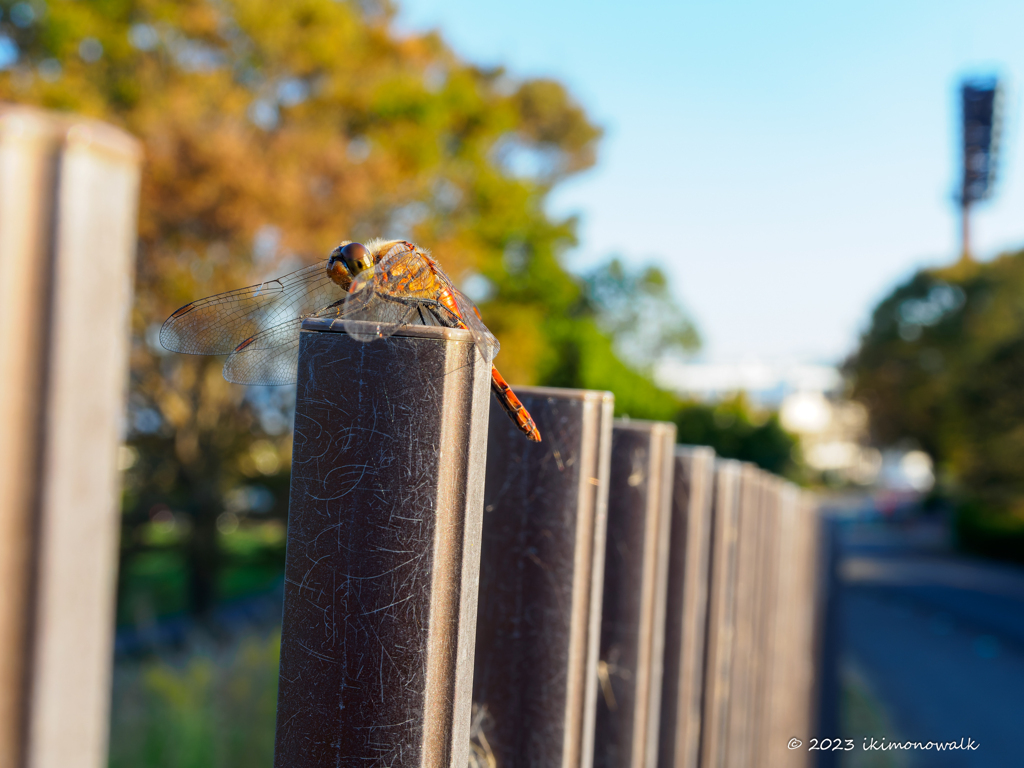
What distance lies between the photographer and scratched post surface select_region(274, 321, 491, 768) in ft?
2.70

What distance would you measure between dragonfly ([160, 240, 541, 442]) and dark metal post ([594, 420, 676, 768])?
384mm

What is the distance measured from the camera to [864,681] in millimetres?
10266

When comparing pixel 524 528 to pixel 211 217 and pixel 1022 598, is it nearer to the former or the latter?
pixel 211 217

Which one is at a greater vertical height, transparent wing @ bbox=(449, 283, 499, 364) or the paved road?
transparent wing @ bbox=(449, 283, 499, 364)

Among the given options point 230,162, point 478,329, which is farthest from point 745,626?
point 230,162

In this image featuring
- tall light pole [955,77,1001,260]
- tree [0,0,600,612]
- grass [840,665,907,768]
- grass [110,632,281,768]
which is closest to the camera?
grass [110,632,281,768]

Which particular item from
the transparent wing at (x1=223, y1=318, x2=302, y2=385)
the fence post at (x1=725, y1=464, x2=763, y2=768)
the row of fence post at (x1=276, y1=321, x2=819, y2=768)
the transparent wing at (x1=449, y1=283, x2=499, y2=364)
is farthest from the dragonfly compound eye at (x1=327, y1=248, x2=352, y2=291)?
the fence post at (x1=725, y1=464, x2=763, y2=768)

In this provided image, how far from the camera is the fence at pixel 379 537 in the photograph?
0.46 meters

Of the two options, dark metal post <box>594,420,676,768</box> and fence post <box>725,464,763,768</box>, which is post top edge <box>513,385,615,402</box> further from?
fence post <box>725,464,763,768</box>

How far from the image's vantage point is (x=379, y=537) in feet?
2.70

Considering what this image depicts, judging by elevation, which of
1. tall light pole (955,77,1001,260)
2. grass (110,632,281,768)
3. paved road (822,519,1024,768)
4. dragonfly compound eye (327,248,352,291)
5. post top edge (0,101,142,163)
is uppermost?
tall light pole (955,77,1001,260)

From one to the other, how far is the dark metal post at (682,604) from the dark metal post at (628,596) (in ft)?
1.22

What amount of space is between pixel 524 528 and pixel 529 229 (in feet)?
61.8

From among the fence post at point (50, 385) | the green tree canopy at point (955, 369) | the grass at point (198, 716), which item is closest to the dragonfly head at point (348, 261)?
the fence post at point (50, 385)
